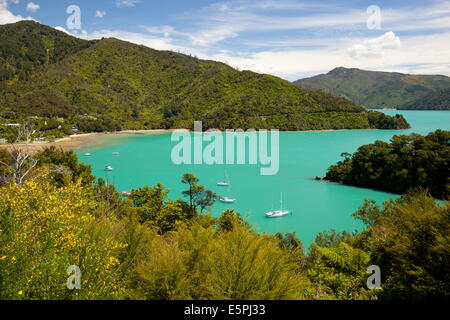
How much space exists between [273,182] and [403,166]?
14.7 meters

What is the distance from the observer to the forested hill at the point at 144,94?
95.1m

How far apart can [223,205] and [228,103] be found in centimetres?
8043

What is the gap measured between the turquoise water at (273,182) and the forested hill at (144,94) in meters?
28.5

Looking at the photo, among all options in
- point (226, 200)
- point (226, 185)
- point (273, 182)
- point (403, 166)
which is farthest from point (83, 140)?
point (403, 166)

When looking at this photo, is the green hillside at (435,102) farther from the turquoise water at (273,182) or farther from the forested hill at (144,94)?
the turquoise water at (273,182)

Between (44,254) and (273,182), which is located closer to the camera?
(44,254)

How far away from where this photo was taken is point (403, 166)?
34.4 metres

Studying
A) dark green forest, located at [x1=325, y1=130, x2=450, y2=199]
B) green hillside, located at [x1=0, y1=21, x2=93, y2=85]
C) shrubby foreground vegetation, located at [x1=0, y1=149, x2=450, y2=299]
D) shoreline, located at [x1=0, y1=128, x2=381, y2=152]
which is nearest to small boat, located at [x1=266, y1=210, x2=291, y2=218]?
dark green forest, located at [x1=325, y1=130, x2=450, y2=199]

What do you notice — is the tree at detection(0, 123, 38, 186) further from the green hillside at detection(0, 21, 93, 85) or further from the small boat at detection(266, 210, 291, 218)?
the green hillside at detection(0, 21, 93, 85)

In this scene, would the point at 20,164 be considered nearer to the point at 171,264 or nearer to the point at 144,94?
the point at 171,264

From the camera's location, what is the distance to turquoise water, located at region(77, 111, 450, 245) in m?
27.0

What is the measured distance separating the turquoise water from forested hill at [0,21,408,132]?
28.5 metres

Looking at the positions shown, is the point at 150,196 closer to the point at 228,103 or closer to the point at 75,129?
the point at 75,129

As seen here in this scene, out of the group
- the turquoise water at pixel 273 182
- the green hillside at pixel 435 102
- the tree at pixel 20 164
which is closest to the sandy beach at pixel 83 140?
the turquoise water at pixel 273 182
